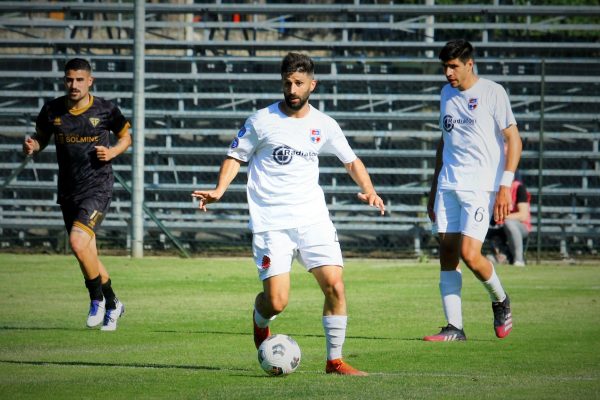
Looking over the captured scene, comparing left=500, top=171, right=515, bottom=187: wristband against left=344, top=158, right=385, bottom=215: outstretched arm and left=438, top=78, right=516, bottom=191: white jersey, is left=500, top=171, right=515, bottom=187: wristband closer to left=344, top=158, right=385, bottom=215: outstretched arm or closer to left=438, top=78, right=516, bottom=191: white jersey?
left=438, top=78, right=516, bottom=191: white jersey

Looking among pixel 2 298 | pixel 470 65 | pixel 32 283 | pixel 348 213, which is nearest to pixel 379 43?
pixel 348 213

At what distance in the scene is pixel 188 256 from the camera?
65.4ft

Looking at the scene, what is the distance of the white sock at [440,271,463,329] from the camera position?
957cm

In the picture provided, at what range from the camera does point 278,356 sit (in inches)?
283

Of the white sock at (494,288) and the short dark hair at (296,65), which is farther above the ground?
the short dark hair at (296,65)

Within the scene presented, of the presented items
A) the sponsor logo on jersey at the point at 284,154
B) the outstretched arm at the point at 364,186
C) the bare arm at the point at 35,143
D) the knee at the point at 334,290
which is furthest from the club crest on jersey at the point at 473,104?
the bare arm at the point at 35,143

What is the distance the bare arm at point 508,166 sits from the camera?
905 cm

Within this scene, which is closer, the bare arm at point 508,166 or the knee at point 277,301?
the knee at point 277,301

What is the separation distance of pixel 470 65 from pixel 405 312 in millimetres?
3204

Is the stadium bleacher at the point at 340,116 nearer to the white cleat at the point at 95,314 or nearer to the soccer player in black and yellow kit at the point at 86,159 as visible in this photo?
the soccer player in black and yellow kit at the point at 86,159

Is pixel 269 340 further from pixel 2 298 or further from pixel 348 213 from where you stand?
pixel 348 213

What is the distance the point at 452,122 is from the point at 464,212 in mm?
780

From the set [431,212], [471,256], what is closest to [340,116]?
[431,212]

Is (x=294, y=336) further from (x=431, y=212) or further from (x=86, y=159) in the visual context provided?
(x=86, y=159)
